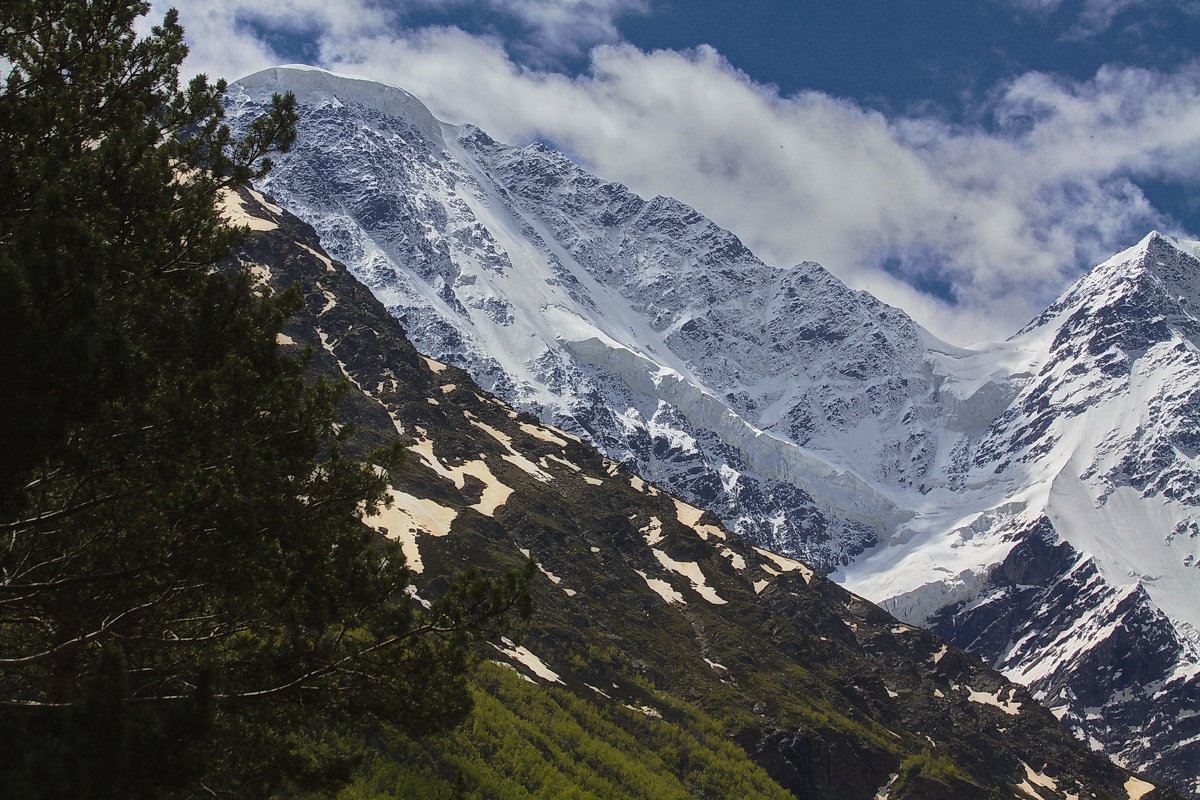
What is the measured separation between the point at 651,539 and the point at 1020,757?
6674cm

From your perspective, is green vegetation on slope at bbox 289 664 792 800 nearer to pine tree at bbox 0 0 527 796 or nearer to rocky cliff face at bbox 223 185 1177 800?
rocky cliff face at bbox 223 185 1177 800

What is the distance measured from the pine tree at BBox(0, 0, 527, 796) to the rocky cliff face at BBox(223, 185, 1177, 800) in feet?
227

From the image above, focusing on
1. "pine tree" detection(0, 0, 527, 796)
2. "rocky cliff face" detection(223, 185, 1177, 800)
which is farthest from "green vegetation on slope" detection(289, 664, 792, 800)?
"pine tree" detection(0, 0, 527, 796)

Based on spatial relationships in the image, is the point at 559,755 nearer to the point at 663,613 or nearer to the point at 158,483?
the point at 663,613

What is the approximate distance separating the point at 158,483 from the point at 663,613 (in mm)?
123193

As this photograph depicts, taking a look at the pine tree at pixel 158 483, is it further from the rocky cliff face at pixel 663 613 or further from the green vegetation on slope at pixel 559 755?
the rocky cliff face at pixel 663 613

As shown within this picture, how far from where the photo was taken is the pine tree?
1388 cm

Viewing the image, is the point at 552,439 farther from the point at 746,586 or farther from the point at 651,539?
the point at 746,586

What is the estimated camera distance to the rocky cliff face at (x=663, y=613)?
11519 centimetres

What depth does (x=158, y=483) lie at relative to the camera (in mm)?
16578

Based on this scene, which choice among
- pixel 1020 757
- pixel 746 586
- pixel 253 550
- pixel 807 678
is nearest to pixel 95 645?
pixel 253 550

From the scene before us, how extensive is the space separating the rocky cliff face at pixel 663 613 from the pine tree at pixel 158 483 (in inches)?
2730

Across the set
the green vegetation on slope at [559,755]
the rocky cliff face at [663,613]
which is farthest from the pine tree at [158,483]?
the rocky cliff face at [663,613]

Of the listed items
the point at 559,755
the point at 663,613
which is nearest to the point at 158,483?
the point at 559,755
